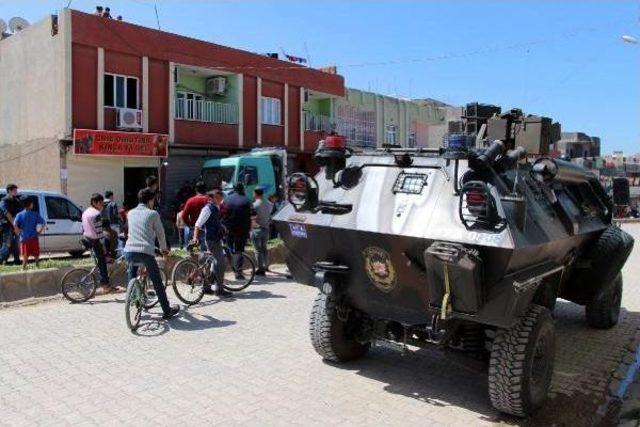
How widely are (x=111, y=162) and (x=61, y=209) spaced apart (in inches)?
234

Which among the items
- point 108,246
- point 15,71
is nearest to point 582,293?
point 108,246

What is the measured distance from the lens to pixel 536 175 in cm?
547

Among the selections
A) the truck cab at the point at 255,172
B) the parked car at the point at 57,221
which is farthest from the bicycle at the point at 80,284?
the truck cab at the point at 255,172

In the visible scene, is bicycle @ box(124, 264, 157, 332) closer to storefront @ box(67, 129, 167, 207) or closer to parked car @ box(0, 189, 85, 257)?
parked car @ box(0, 189, 85, 257)

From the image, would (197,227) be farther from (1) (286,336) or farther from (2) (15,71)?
(2) (15,71)

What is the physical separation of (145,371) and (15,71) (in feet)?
57.5

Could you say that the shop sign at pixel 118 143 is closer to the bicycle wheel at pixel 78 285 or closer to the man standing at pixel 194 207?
the man standing at pixel 194 207

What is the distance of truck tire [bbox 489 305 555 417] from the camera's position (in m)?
4.66

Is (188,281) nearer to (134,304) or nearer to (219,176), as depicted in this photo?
(134,304)

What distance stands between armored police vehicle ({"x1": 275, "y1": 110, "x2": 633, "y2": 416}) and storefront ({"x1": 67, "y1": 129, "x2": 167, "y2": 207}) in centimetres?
1294

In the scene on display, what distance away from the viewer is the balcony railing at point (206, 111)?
71.2ft

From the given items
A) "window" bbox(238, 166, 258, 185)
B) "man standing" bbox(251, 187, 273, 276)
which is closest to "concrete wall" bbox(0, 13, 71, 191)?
"window" bbox(238, 166, 258, 185)

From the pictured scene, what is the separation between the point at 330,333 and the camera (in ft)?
19.0

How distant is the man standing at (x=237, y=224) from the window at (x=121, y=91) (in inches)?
422
